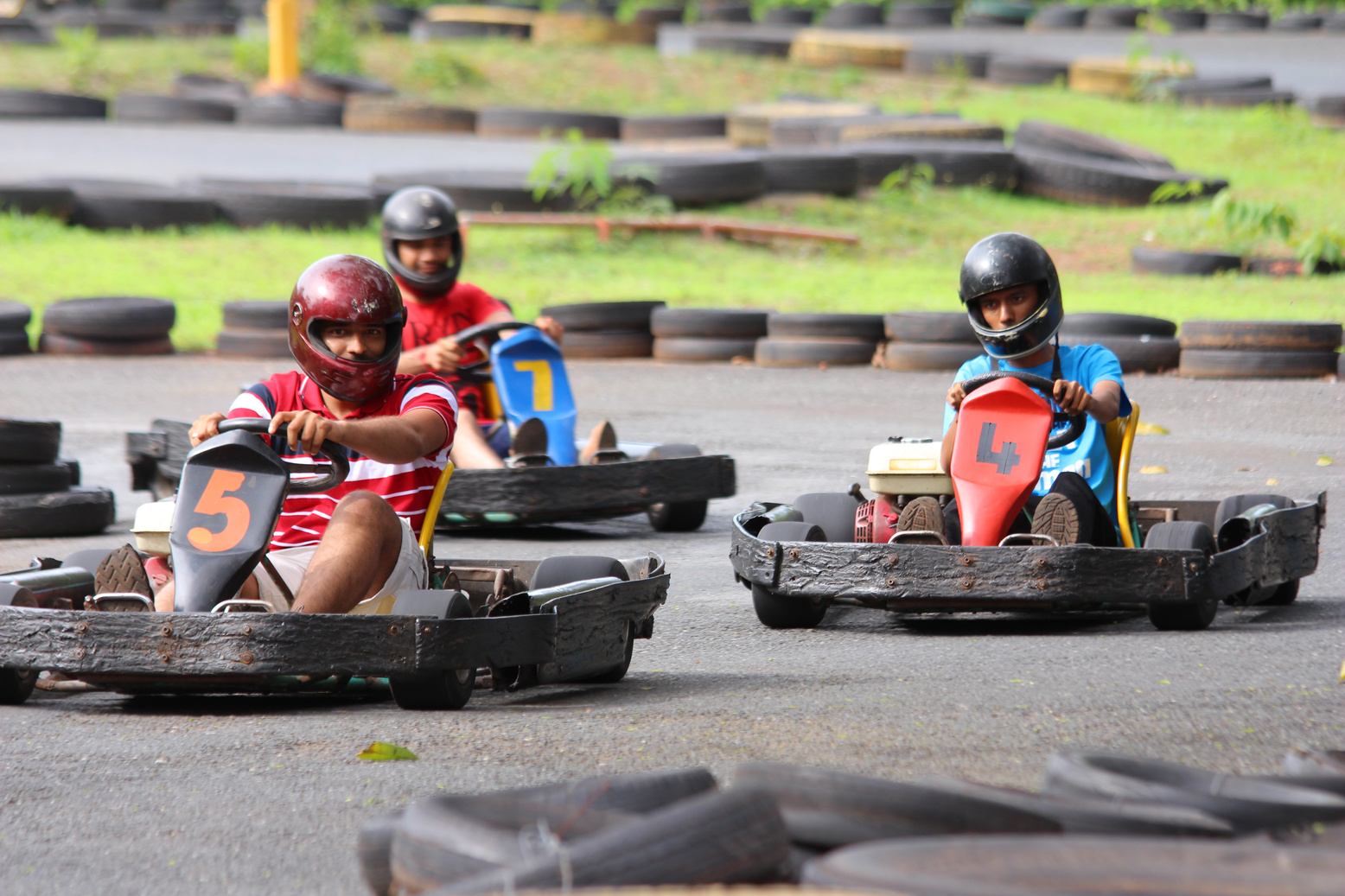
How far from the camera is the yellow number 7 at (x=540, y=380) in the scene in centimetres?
610

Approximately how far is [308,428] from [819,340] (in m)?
7.07

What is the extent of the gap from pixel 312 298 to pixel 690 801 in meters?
2.06

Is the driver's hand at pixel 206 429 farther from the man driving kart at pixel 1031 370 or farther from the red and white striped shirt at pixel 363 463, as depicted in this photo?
the man driving kart at pixel 1031 370

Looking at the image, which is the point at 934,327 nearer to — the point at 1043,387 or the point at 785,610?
the point at 1043,387

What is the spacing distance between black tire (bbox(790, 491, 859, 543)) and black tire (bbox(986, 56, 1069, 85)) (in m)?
17.1

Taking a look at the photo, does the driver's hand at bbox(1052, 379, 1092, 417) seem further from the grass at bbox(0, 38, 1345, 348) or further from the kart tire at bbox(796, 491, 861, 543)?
the grass at bbox(0, 38, 1345, 348)

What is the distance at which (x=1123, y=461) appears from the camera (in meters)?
4.35

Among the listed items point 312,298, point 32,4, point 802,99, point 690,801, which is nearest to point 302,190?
point 802,99

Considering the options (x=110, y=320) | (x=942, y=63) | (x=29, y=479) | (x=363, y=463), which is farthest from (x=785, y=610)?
(x=942, y=63)

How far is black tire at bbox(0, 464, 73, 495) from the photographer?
5.93 metres

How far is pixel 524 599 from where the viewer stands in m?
3.49

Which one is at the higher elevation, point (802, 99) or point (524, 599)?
point (802, 99)

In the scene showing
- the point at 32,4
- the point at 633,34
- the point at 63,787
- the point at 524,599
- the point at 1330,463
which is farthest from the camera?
the point at 32,4

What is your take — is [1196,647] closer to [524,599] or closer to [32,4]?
[524,599]
